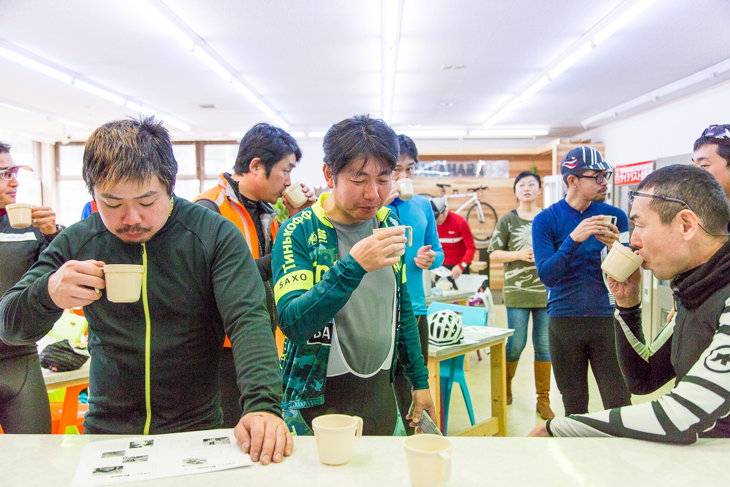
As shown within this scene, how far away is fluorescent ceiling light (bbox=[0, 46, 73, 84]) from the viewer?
20.8 ft

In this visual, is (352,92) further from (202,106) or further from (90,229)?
(90,229)

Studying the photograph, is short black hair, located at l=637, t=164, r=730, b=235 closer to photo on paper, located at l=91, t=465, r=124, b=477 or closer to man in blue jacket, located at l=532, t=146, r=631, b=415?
man in blue jacket, located at l=532, t=146, r=631, b=415

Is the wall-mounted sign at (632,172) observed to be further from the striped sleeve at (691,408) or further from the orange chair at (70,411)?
the orange chair at (70,411)

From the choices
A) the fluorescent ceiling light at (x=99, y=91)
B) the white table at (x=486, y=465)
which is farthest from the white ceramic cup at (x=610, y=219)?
the fluorescent ceiling light at (x=99, y=91)

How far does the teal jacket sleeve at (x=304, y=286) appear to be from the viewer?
56.1 inches

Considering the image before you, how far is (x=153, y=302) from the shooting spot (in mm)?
1386

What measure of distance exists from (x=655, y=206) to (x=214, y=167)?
1321 centimetres

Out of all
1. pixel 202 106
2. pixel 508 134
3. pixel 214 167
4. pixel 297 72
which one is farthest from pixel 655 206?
pixel 214 167

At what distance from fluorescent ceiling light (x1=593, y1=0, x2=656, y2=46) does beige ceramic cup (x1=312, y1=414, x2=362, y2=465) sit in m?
5.19

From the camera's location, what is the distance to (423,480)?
3.19 feet

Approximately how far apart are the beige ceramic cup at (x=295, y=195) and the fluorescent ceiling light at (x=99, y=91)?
20.8 feet

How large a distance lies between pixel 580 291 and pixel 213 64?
5708mm

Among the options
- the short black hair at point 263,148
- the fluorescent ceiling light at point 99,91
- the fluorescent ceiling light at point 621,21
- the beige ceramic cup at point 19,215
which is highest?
the fluorescent ceiling light at point 99,91

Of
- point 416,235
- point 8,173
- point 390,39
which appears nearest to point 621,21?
point 390,39
